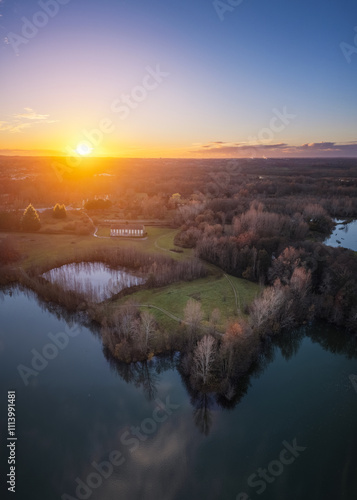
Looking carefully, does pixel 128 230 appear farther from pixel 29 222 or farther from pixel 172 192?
pixel 172 192

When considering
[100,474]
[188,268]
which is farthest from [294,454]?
[188,268]

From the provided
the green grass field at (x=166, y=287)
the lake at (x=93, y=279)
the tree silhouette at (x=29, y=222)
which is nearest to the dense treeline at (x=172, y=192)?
the green grass field at (x=166, y=287)

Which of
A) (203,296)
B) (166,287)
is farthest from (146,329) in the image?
(166,287)

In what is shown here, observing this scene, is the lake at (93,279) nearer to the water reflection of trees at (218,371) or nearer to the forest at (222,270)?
the forest at (222,270)

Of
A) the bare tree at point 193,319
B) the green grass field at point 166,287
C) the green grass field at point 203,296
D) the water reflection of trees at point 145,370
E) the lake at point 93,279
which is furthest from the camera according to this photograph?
the lake at point 93,279

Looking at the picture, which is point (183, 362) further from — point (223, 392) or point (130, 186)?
point (130, 186)

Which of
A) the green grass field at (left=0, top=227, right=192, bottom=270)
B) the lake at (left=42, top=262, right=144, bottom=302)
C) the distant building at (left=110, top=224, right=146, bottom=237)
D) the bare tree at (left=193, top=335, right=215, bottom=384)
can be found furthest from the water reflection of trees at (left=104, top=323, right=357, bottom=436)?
the distant building at (left=110, top=224, right=146, bottom=237)
